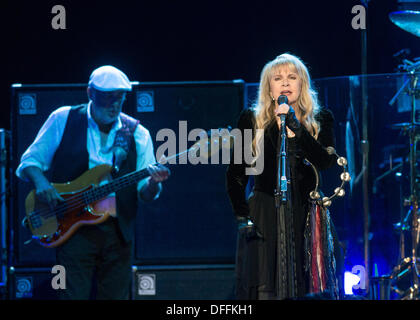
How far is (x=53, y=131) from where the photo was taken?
3916 mm

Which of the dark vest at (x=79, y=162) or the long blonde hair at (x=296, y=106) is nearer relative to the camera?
the long blonde hair at (x=296, y=106)

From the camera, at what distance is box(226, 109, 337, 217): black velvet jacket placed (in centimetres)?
301

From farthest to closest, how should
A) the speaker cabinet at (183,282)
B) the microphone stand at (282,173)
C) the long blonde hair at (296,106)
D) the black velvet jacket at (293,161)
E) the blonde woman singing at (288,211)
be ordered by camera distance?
the speaker cabinet at (183,282)
the long blonde hair at (296,106)
the black velvet jacket at (293,161)
the blonde woman singing at (288,211)
the microphone stand at (282,173)

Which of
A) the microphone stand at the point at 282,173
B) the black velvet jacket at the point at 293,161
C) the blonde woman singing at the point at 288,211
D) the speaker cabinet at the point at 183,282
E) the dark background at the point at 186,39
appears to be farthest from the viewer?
the dark background at the point at 186,39

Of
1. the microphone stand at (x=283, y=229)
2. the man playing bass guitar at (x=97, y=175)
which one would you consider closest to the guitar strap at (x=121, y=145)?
the man playing bass guitar at (x=97, y=175)

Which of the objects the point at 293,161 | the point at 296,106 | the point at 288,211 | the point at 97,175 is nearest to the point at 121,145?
the point at 97,175

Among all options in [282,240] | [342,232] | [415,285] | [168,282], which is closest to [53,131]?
[168,282]

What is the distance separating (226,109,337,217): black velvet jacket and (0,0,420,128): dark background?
175 centimetres

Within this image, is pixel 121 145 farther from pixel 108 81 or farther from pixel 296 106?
pixel 296 106

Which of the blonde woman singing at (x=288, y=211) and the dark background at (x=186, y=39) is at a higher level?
the dark background at (x=186, y=39)

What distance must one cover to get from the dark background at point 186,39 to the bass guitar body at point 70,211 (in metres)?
1.34

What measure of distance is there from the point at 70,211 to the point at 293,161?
162cm

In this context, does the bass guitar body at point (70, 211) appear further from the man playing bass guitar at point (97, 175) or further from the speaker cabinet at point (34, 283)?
the speaker cabinet at point (34, 283)

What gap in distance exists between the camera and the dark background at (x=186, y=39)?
4836mm
